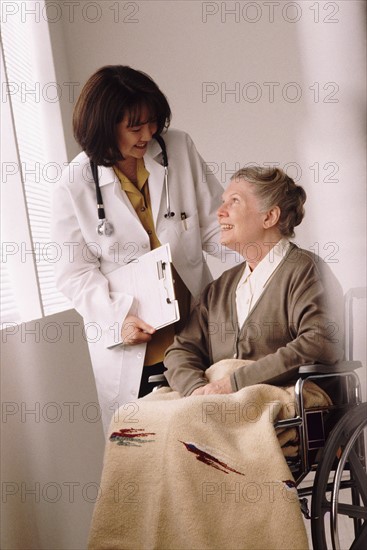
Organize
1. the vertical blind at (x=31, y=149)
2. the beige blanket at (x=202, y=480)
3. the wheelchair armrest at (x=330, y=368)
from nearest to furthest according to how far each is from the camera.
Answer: the beige blanket at (x=202, y=480) → the wheelchair armrest at (x=330, y=368) → the vertical blind at (x=31, y=149)

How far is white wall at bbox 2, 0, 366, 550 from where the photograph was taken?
4.60 feet

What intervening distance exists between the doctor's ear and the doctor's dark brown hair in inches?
10.2

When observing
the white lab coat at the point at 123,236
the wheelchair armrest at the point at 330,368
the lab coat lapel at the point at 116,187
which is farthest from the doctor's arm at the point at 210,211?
the wheelchair armrest at the point at 330,368

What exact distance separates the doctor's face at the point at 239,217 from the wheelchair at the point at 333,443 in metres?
0.22

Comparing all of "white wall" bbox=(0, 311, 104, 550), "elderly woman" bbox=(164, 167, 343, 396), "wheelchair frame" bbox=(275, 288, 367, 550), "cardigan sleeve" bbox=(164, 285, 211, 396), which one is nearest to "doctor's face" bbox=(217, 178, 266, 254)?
"elderly woman" bbox=(164, 167, 343, 396)

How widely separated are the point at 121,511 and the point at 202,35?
899mm

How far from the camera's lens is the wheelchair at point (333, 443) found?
137 cm

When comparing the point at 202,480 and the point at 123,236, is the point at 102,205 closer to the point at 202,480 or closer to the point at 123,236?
the point at 123,236

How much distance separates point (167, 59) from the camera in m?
1.44

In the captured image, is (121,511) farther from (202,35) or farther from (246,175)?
(202,35)

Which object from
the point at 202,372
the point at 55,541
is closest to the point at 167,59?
the point at 202,372

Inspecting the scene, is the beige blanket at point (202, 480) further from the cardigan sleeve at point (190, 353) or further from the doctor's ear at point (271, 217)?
the doctor's ear at point (271, 217)

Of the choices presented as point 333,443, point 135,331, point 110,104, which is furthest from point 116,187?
point 333,443

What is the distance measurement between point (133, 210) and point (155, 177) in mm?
77
